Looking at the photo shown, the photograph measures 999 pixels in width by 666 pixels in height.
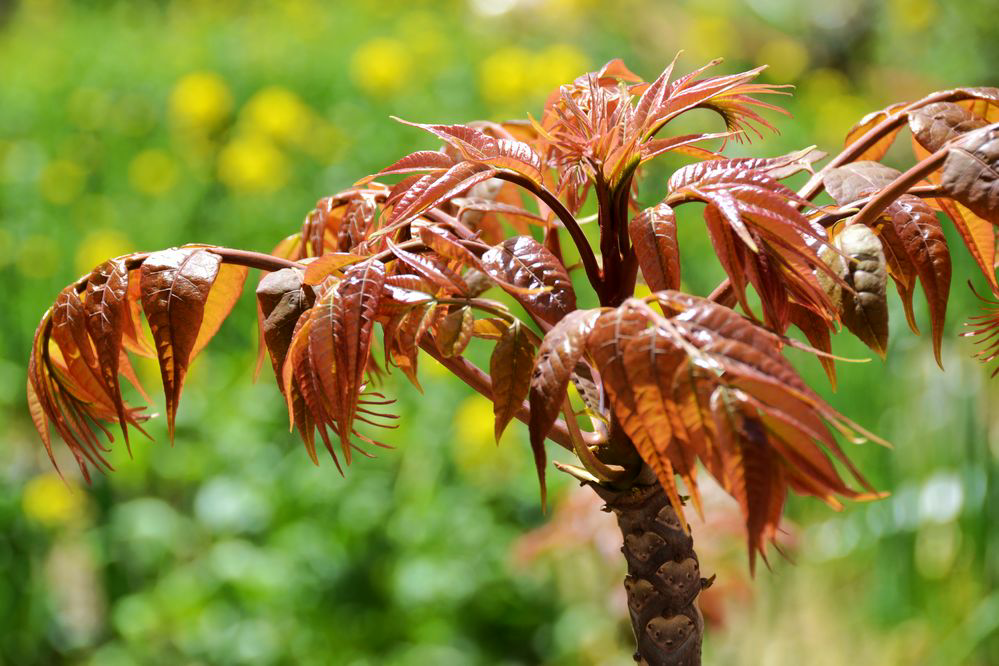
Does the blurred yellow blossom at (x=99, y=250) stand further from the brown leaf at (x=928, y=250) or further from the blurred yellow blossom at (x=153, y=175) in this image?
the brown leaf at (x=928, y=250)

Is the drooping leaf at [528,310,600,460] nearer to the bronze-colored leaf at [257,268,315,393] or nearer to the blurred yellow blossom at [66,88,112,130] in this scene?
the bronze-colored leaf at [257,268,315,393]

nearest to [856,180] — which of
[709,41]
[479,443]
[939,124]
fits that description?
[939,124]

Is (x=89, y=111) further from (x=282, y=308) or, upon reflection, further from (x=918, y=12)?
(x=918, y=12)

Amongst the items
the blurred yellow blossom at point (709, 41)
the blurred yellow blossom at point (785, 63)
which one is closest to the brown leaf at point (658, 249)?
the blurred yellow blossom at point (709, 41)

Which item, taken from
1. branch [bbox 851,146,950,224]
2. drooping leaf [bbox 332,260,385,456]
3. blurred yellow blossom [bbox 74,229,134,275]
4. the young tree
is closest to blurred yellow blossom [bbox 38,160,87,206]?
blurred yellow blossom [bbox 74,229,134,275]

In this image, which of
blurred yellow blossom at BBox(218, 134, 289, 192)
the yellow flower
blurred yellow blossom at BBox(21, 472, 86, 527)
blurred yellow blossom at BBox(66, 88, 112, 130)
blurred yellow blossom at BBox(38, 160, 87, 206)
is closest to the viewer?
blurred yellow blossom at BBox(21, 472, 86, 527)

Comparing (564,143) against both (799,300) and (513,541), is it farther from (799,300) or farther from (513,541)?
(513,541)
